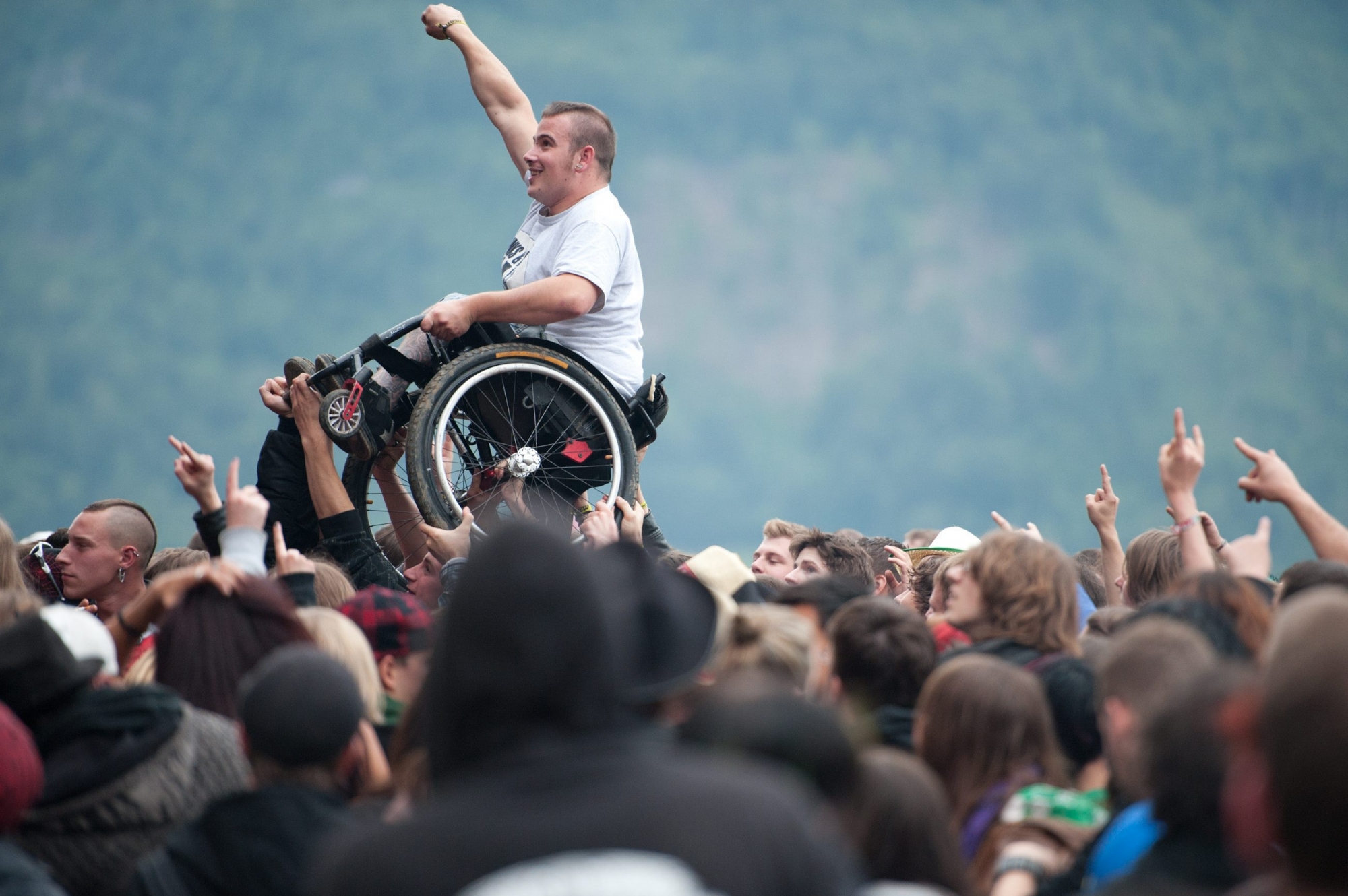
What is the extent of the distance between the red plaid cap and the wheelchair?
1.10 meters

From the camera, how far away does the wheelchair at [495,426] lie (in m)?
3.57

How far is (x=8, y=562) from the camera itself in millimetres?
2885

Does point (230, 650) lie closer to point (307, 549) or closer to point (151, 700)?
point (151, 700)

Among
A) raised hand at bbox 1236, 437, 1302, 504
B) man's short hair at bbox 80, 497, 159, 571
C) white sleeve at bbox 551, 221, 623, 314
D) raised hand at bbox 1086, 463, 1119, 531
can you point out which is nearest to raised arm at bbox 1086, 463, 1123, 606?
raised hand at bbox 1086, 463, 1119, 531

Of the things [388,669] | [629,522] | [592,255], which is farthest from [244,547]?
[592,255]

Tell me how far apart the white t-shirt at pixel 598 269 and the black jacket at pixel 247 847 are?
7.56 ft

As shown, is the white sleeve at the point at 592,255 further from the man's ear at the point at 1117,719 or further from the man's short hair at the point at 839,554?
the man's ear at the point at 1117,719

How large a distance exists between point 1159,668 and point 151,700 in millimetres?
1351

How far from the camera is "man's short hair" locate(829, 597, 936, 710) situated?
82.9 inches

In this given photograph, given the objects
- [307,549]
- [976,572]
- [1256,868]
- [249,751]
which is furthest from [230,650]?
[307,549]

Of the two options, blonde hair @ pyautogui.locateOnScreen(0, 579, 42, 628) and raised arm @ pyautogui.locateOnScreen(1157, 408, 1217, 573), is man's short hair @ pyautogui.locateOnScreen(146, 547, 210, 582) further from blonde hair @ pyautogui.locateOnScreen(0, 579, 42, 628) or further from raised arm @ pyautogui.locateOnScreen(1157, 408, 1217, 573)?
raised arm @ pyautogui.locateOnScreen(1157, 408, 1217, 573)

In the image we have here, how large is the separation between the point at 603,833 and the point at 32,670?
119cm

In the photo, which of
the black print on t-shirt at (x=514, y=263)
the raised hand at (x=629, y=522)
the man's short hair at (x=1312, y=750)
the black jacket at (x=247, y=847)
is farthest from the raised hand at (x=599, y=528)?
the man's short hair at (x=1312, y=750)

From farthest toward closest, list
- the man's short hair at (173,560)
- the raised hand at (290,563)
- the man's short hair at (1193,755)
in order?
the man's short hair at (173,560)
the raised hand at (290,563)
the man's short hair at (1193,755)
